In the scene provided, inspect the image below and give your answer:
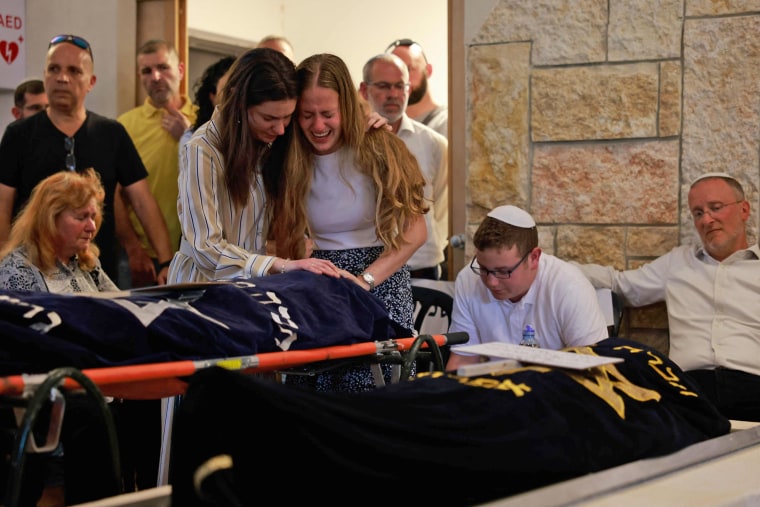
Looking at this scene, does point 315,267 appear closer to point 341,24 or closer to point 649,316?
point 649,316

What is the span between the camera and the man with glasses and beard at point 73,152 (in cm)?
398

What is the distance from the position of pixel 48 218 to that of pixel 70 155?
0.72m

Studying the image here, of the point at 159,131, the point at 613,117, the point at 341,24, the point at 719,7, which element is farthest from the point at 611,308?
the point at 341,24

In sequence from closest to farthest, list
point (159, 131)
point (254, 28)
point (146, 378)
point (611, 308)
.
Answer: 1. point (146, 378)
2. point (611, 308)
3. point (159, 131)
4. point (254, 28)

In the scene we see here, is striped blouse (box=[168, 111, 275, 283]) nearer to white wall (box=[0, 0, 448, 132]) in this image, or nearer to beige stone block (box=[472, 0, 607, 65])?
beige stone block (box=[472, 0, 607, 65])

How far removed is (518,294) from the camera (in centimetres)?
331

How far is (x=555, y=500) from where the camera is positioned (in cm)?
174

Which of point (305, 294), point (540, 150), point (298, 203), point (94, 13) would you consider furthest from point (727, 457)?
point (94, 13)

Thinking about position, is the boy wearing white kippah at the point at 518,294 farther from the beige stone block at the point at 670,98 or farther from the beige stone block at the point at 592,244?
the beige stone block at the point at 670,98

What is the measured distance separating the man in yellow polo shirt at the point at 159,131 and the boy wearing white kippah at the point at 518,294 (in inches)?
60.4

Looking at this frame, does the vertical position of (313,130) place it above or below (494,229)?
above

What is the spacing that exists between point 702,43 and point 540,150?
0.70 meters

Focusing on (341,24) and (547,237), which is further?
(341,24)

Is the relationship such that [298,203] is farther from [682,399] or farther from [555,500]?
[555,500]
